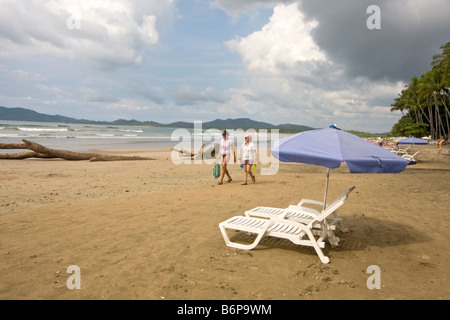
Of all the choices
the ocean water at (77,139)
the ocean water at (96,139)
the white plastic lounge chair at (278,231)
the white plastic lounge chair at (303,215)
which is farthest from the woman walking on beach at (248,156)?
the ocean water at (77,139)

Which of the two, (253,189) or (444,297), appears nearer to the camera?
(444,297)

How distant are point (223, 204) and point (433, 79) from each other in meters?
55.8

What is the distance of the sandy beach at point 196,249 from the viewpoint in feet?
11.2

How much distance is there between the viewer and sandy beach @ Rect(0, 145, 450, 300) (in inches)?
135

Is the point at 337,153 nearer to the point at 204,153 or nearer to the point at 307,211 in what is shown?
the point at 307,211

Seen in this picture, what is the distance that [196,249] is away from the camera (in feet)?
14.9

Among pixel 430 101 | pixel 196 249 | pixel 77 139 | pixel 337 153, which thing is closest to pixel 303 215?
pixel 337 153

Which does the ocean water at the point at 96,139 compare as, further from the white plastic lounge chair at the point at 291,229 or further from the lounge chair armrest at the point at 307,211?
the white plastic lounge chair at the point at 291,229

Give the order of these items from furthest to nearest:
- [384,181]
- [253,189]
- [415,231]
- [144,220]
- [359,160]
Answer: [384,181] → [253,189] → [144,220] → [415,231] → [359,160]

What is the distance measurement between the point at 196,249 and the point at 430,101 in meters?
64.4

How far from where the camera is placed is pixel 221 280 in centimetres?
361
